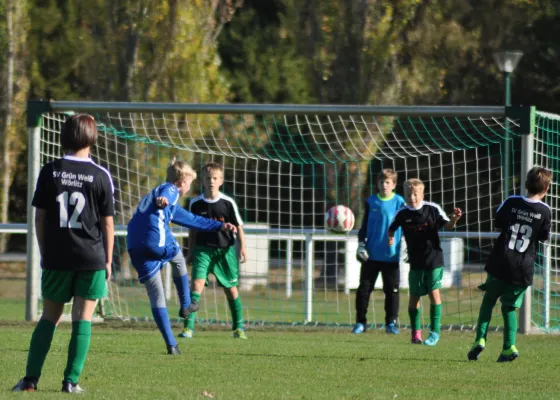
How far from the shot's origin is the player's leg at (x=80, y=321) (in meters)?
6.41

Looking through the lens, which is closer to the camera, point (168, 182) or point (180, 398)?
point (180, 398)

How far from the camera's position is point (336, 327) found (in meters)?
12.6

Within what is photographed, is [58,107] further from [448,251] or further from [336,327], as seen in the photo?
[448,251]

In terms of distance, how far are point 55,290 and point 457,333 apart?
6.41m

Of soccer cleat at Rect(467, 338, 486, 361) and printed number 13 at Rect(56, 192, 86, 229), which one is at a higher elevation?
printed number 13 at Rect(56, 192, 86, 229)

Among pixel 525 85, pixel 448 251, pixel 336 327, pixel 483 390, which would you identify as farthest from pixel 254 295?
pixel 525 85

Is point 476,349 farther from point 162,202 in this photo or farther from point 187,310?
point 162,202

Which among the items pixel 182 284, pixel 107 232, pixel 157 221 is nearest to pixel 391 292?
pixel 182 284

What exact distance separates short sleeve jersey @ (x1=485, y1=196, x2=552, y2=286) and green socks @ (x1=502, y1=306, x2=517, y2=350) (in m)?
0.25

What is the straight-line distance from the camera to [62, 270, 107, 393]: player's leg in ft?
21.0

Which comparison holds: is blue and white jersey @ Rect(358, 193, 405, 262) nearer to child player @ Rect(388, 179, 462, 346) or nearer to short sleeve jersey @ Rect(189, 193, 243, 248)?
child player @ Rect(388, 179, 462, 346)

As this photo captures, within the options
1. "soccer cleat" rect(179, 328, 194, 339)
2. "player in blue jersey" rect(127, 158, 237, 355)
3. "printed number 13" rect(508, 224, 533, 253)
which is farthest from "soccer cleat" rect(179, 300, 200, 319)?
"printed number 13" rect(508, 224, 533, 253)

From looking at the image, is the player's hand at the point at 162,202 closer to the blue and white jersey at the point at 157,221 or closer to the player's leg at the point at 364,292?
the blue and white jersey at the point at 157,221

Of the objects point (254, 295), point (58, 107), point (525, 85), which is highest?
point (525, 85)
